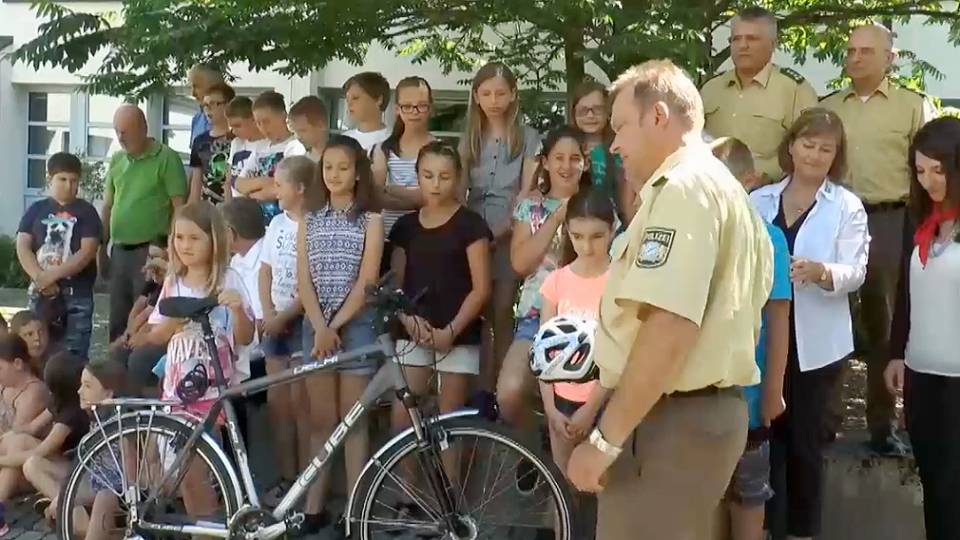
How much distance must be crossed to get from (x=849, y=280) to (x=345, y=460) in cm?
226

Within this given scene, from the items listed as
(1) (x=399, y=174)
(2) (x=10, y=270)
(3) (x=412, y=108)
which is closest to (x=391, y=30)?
Result: (3) (x=412, y=108)

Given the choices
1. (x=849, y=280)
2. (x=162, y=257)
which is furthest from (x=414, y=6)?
(x=849, y=280)

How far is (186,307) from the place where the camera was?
14.3ft

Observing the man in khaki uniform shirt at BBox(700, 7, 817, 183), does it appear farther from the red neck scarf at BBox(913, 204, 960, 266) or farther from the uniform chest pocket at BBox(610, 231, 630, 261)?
the uniform chest pocket at BBox(610, 231, 630, 261)

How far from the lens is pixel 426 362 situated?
4801mm

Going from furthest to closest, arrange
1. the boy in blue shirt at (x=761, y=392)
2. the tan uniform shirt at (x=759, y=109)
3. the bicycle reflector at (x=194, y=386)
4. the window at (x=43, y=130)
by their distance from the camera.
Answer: the window at (x=43, y=130)
the tan uniform shirt at (x=759, y=109)
the bicycle reflector at (x=194, y=386)
the boy in blue shirt at (x=761, y=392)

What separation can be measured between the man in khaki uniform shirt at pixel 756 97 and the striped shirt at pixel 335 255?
69.0 inches

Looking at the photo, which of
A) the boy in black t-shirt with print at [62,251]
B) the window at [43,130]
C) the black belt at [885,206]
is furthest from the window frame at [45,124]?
the black belt at [885,206]

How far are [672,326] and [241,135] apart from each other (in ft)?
13.1

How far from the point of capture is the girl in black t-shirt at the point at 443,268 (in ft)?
15.5

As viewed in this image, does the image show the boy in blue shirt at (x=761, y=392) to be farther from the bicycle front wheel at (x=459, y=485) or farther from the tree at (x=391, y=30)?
the tree at (x=391, y=30)

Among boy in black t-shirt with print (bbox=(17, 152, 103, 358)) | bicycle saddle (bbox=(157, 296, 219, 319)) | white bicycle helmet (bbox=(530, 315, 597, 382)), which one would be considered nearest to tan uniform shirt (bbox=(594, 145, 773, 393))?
white bicycle helmet (bbox=(530, 315, 597, 382))

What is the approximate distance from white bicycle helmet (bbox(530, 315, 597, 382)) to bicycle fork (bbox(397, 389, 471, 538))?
40.0 inches

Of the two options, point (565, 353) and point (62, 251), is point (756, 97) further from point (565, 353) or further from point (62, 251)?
point (62, 251)
